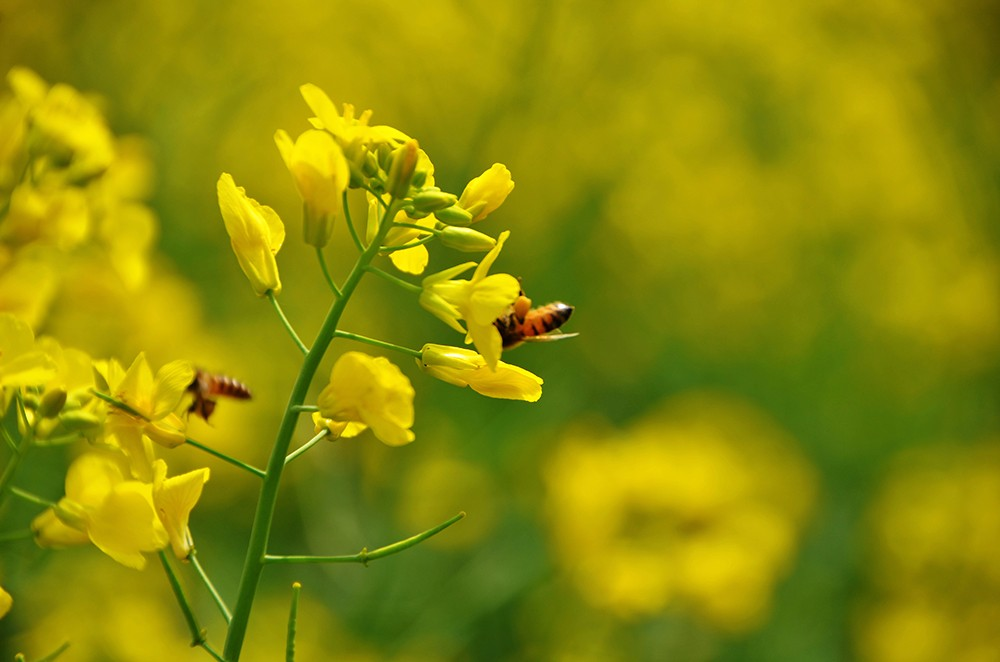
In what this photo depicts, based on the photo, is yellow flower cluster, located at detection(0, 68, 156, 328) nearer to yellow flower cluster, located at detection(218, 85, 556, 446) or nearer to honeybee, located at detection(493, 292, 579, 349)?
yellow flower cluster, located at detection(218, 85, 556, 446)

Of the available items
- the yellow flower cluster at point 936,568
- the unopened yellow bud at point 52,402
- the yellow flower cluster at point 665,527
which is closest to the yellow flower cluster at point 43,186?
the unopened yellow bud at point 52,402

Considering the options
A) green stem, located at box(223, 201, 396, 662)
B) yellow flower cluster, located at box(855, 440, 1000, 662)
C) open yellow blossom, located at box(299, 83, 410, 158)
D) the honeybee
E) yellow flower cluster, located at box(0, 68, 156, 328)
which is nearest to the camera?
green stem, located at box(223, 201, 396, 662)

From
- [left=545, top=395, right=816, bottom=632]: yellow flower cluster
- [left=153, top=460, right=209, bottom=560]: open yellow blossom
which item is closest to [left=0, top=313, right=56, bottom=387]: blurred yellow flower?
[left=153, top=460, right=209, bottom=560]: open yellow blossom

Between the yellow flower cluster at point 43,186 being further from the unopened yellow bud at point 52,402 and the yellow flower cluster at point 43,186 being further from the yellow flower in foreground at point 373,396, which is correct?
the yellow flower in foreground at point 373,396

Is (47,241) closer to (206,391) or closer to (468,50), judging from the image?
(206,391)

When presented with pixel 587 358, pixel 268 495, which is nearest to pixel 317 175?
pixel 268 495

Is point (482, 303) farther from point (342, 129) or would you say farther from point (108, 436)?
point (108, 436)

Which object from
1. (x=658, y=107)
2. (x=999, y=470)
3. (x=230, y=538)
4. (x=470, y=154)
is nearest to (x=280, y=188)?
(x=470, y=154)
